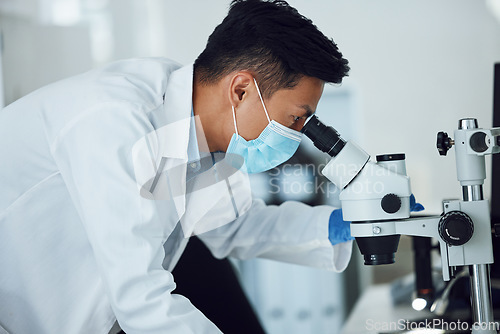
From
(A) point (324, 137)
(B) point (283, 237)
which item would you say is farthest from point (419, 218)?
(B) point (283, 237)

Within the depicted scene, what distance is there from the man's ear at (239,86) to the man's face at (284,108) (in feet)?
0.05

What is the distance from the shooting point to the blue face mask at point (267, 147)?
39.8 inches

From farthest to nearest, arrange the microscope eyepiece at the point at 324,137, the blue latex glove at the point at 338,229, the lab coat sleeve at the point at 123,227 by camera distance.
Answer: the blue latex glove at the point at 338,229
the microscope eyepiece at the point at 324,137
the lab coat sleeve at the point at 123,227

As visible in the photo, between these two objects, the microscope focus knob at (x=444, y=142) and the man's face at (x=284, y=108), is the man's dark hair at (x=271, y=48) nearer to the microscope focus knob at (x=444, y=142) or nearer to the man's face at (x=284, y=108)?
the man's face at (x=284, y=108)

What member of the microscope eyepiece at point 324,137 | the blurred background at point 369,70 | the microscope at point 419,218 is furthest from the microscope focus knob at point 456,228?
the microscope eyepiece at point 324,137

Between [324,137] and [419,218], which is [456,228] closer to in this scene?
[419,218]

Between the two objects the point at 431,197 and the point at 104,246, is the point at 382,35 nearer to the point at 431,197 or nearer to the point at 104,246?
the point at 431,197

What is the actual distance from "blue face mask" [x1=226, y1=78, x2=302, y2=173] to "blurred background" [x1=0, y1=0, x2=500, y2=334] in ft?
0.11

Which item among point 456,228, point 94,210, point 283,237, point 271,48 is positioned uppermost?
point 271,48

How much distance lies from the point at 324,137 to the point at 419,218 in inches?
8.7

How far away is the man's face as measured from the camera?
0.98m

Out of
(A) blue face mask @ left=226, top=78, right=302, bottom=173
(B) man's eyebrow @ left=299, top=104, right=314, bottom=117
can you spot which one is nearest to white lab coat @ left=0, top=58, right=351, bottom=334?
(A) blue face mask @ left=226, top=78, right=302, bottom=173

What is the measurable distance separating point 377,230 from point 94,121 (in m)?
0.52

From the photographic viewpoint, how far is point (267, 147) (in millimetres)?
1035
